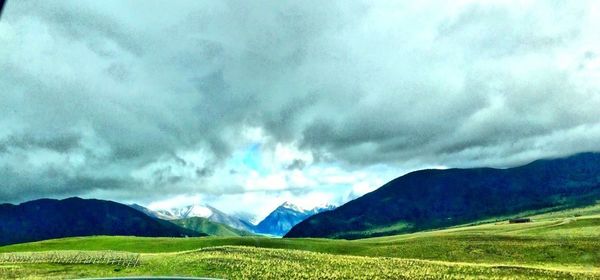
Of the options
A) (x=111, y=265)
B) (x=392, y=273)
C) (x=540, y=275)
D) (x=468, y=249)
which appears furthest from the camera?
(x=468, y=249)

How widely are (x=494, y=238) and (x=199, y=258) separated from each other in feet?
323

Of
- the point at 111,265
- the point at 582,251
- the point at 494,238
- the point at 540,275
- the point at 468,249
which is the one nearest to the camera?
the point at 540,275

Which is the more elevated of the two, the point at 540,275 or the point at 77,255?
the point at 77,255

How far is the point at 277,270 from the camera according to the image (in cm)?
10994

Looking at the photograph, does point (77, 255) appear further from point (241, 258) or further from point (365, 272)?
point (365, 272)

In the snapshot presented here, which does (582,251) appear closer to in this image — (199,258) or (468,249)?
(468,249)

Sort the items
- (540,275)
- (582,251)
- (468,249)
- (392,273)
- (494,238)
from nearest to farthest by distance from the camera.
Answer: (540,275) < (392,273) < (582,251) < (468,249) < (494,238)

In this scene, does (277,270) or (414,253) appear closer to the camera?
(277,270)

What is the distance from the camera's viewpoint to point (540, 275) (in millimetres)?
98438

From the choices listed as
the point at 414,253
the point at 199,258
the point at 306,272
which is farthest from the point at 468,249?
the point at 199,258

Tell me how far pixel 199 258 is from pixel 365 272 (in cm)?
4254

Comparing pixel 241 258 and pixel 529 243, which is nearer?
pixel 241 258

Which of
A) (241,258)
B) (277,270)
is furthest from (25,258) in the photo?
(277,270)

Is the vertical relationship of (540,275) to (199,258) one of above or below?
below
